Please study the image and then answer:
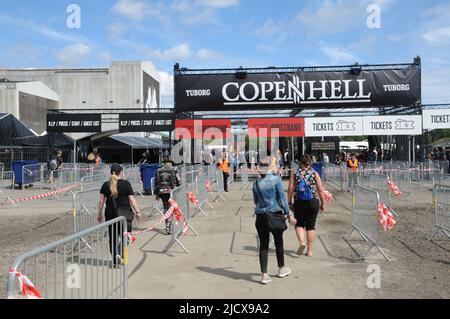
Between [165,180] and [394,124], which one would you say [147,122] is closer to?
[394,124]

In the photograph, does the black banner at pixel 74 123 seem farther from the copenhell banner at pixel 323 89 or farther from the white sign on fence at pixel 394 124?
the white sign on fence at pixel 394 124

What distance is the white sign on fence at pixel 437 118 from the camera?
79.9 ft

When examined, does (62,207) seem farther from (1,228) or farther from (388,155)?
(388,155)

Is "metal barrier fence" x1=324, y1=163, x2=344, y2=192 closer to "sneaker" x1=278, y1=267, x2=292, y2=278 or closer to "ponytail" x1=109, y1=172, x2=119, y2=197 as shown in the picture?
"sneaker" x1=278, y1=267, x2=292, y2=278

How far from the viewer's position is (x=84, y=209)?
9.57 metres

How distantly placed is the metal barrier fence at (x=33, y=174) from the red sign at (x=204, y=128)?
7600 millimetres

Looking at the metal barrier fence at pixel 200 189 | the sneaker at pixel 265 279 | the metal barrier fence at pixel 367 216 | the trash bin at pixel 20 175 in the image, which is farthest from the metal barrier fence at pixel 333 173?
the sneaker at pixel 265 279

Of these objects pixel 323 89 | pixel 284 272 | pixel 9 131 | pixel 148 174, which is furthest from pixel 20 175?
pixel 284 272

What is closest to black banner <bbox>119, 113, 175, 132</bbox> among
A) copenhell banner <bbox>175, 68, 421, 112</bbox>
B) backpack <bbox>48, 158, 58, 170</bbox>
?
copenhell banner <bbox>175, 68, 421, 112</bbox>

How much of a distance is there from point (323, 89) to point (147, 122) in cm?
1004

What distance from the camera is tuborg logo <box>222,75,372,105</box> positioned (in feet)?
82.1

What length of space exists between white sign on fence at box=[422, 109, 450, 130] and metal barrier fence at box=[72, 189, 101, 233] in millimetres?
20074
